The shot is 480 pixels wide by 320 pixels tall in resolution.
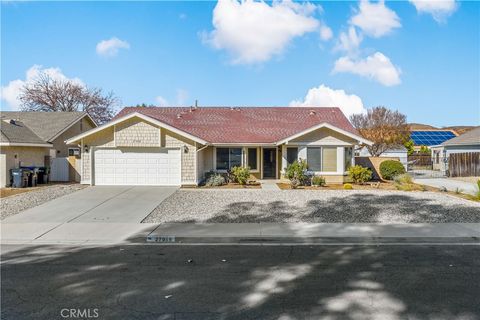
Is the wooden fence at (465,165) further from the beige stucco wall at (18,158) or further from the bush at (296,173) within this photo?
the beige stucco wall at (18,158)

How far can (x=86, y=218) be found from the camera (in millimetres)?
11109

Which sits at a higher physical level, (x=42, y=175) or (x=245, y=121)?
(x=245, y=121)

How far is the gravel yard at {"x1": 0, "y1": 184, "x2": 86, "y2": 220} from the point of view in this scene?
12.4 metres

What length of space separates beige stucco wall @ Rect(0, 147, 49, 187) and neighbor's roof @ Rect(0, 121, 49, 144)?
470 mm

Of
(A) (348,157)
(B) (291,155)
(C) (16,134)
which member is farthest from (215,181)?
(C) (16,134)

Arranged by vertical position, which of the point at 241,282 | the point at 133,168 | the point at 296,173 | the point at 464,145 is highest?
the point at 464,145

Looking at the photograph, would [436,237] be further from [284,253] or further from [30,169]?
[30,169]

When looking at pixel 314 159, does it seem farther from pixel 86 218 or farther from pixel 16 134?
pixel 16 134

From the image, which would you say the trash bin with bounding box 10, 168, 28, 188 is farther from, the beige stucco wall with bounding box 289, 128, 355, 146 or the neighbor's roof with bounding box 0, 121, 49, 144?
the beige stucco wall with bounding box 289, 128, 355, 146

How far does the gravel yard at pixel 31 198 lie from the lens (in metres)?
12.4

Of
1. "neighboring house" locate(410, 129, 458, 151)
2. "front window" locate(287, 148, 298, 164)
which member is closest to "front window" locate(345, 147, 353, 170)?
"front window" locate(287, 148, 298, 164)

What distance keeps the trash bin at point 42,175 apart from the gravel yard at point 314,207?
30.0 feet

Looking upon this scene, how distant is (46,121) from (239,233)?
22584mm

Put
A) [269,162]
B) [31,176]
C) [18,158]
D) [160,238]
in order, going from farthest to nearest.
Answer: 1. [269,162]
2. [18,158]
3. [31,176]
4. [160,238]
